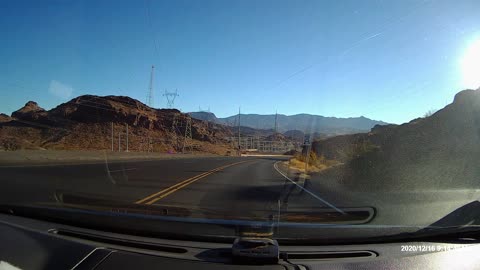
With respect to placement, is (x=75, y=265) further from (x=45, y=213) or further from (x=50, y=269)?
(x=45, y=213)

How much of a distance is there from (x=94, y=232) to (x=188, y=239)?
1.09 meters

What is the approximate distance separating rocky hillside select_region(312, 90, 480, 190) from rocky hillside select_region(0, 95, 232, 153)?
72095mm

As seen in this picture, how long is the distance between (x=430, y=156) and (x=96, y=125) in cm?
9727

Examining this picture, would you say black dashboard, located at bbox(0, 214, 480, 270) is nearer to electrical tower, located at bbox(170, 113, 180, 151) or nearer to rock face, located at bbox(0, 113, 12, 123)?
electrical tower, located at bbox(170, 113, 180, 151)

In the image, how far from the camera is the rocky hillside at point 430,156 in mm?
16312

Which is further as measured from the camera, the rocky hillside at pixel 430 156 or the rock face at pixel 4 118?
the rock face at pixel 4 118

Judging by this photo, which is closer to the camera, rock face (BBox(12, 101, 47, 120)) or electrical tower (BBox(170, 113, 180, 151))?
rock face (BBox(12, 101, 47, 120))

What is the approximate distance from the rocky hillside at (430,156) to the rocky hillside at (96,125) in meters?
72.1

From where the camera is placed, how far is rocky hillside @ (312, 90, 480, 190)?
16312mm

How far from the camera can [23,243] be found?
4.56 meters
